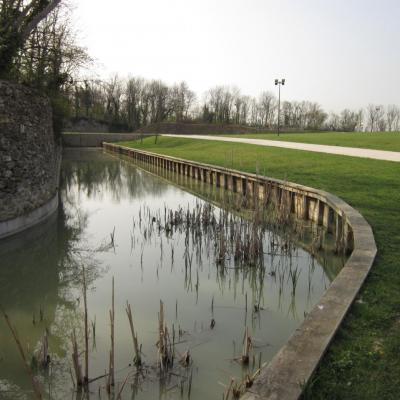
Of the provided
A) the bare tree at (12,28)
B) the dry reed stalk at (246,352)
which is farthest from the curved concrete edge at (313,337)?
the bare tree at (12,28)

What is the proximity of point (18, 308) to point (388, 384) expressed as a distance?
4911 millimetres

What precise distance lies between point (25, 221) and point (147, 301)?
5284 millimetres

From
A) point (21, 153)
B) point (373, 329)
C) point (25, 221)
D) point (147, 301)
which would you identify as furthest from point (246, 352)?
point (21, 153)

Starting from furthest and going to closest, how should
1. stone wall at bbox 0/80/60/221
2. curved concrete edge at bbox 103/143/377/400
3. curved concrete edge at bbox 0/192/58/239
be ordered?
1. stone wall at bbox 0/80/60/221
2. curved concrete edge at bbox 0/192/58/239
3. curved concrete edge at bbox 103/143/377/400

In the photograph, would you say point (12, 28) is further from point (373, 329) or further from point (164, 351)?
point (373, 329)

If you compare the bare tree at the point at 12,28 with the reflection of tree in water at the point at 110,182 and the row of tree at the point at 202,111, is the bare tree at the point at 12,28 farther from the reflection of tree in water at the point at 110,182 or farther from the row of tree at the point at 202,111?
the row of tree at the point at 202,111

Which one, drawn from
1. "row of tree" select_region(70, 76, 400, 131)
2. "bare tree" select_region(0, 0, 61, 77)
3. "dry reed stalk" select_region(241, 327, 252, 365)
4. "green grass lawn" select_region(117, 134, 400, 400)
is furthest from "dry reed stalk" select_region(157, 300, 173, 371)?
"row of tree" select_region(70, 76, 400, 131)

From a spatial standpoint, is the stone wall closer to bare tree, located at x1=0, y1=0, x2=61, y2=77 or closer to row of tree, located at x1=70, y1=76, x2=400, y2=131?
bare tree, located at x1=0, y1=0, x2=61, y2=77

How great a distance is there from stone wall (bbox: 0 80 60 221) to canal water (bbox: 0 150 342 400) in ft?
2.50

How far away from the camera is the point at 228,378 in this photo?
425cm

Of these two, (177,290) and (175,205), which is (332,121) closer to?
(175,205)

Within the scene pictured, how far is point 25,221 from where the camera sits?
33.9 feet

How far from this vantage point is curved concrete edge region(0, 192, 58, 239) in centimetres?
948

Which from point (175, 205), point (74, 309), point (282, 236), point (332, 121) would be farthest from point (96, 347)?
point (332, 121)
